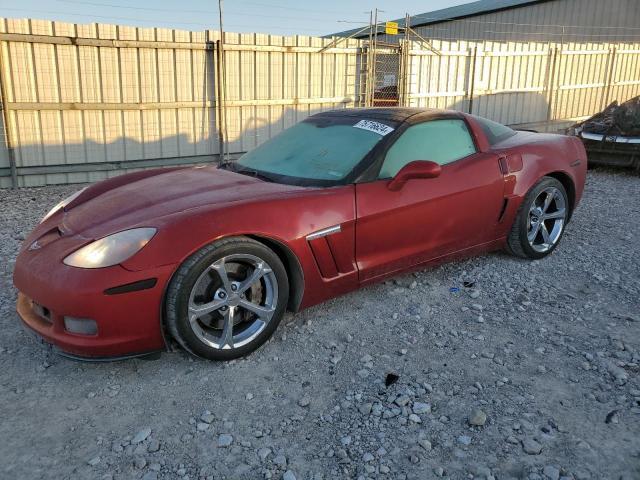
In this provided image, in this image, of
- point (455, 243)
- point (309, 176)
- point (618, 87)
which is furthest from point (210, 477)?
point (618, 87)

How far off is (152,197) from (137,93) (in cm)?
566

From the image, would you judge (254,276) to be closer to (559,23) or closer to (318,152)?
(318,152)

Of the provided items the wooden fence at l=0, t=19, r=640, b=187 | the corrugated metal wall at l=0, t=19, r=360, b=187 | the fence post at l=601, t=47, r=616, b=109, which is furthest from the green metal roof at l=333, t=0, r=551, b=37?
the corrugated metal wall at l=0, t=19, r=360, b=187

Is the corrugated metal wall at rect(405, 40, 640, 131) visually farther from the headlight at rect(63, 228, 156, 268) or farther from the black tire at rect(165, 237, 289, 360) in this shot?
the headlight at rect(63, 228, 156, 268)

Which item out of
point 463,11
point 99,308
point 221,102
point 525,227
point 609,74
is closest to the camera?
point 99,308

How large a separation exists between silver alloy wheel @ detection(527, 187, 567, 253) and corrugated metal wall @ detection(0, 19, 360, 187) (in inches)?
236

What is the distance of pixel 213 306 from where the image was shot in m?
2.84

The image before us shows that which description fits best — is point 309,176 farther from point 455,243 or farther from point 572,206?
point 572,206

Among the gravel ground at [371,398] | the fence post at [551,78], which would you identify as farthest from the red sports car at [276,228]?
the fence post at [551,78]

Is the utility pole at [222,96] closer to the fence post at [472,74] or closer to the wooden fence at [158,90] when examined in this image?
the wooden fence at [158,90]

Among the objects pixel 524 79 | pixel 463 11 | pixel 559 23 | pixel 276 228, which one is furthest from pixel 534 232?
pixel 463 11

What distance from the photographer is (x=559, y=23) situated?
19047mm

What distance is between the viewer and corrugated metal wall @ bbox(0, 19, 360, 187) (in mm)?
7391

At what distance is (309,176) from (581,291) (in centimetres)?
217
